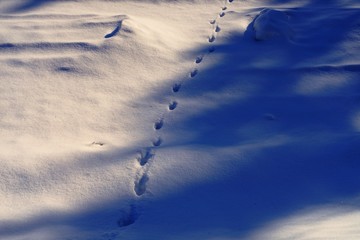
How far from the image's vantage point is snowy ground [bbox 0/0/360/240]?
11.9 feet

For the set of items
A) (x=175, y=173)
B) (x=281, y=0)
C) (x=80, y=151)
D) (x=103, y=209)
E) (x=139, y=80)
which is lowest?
(x=103, y=209)

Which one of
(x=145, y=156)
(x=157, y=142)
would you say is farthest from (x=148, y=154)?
(x=157, y=142)

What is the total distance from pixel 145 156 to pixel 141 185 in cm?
38

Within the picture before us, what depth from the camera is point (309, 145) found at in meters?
4.37

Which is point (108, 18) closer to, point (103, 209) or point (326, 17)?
point (326, 17)

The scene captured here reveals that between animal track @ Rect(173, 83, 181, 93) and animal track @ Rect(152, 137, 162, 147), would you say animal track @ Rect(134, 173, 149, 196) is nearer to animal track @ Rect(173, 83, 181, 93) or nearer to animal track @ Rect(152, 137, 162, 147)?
animal track @ Rect(152, 137, 162, 147)

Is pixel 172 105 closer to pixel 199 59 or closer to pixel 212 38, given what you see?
pixel 199 59

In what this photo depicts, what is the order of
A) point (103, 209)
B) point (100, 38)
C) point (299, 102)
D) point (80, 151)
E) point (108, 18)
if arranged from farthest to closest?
point (108, 18)
point (100, 38)
point (299, 102)
point (80, 151)
point (103, 209)

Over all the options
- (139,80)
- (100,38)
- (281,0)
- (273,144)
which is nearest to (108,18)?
(100,38)

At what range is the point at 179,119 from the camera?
15.7 ft

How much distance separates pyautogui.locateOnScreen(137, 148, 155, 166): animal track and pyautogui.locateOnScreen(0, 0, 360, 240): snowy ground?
0.05ft

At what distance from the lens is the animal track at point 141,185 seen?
12.6 feet

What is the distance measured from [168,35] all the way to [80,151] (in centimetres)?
227

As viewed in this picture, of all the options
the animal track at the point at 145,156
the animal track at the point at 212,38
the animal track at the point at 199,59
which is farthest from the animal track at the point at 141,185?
the animal track at the point at 212,38
